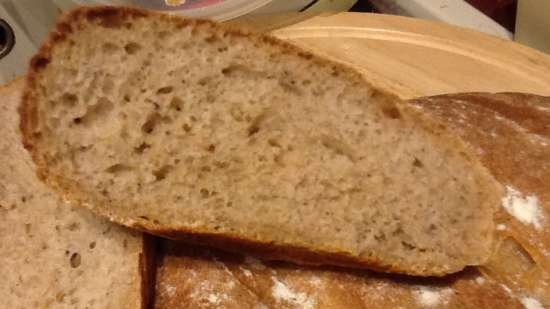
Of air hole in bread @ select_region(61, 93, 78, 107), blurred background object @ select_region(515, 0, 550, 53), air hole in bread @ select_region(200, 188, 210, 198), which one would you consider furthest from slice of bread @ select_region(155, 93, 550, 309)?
blurred background object @ select_region(515, 0, 550, 53)

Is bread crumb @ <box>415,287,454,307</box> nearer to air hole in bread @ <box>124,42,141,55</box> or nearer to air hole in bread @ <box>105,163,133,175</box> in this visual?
air hole in bread @ <box>105,163,133,175</box>

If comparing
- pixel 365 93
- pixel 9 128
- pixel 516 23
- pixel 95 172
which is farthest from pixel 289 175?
pixel 516 23

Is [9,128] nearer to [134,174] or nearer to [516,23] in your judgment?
[134,174]

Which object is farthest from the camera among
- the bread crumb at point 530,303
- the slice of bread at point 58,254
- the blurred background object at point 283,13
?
the blurred background object at point 283,13

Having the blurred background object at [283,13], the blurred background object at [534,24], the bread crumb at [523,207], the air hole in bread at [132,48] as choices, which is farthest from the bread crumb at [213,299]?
the blurred background object at [534,24]

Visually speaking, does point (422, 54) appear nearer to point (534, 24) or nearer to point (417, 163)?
point (534, 24)

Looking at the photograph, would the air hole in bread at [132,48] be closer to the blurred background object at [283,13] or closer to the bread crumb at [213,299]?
the bread crumb at [213,299]

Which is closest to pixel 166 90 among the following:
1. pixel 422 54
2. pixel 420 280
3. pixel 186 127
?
pixel 186 127
